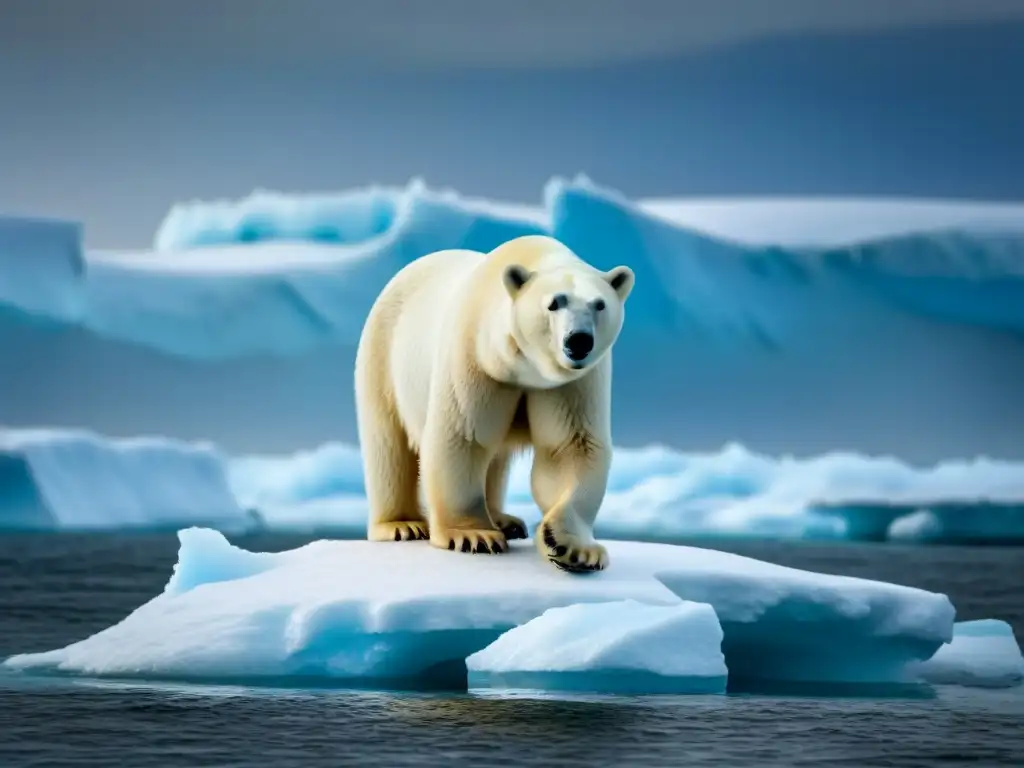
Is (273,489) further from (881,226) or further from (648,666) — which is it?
(648,666)

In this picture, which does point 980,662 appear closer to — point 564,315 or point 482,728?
point 482,728

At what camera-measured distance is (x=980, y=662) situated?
8875 millimetres

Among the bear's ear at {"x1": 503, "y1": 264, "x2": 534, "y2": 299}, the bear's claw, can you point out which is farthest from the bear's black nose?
the bear's claw

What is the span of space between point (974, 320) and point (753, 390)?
14.1 feet

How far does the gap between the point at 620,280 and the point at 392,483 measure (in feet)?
6.55

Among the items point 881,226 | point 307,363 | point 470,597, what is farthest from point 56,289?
point 470,597

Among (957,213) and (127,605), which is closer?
(127,605)

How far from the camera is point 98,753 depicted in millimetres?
5820

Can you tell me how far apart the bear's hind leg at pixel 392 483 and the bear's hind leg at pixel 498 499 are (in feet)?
1.25

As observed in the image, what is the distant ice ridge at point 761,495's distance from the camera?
26.5 metres

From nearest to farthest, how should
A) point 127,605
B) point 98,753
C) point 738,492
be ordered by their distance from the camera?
point 98,753, point 127,605, point 738,492

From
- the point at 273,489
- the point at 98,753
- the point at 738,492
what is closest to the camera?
the point at 98,753

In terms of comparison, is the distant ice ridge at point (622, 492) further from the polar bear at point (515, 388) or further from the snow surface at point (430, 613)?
the polar bear at point (515, 388)

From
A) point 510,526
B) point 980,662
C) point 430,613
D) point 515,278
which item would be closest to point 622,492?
point 980,662
